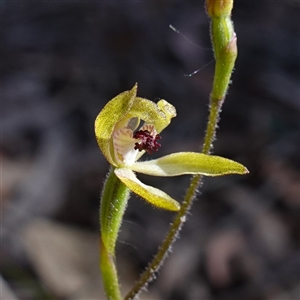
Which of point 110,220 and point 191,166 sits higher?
point 191,166

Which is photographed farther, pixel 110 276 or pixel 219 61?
pixel 110 276

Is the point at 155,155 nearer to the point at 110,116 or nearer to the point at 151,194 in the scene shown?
the point at 110,116

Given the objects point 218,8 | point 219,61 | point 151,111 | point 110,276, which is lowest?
point 110,276

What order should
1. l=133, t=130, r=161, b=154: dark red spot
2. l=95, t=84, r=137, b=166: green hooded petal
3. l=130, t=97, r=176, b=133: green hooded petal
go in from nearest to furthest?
l=95, t=84, r=137, b=166: green hooded petal
l=130, t=97, r=176, b=133: green hooded petal
l=133, t=130, r=161, b=154: dark red spot

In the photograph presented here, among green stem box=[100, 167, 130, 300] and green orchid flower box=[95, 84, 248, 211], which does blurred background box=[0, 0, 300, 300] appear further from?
green orchid flower box=[95, 84, 248, 211]

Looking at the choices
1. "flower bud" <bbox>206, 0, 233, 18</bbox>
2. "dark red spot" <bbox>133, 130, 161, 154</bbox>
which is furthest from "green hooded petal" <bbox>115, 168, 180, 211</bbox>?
"flower bud" <bbox>206, 0, 233, 18</bbox>

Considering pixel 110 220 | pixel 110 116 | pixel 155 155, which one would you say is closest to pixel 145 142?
pixel 110 116

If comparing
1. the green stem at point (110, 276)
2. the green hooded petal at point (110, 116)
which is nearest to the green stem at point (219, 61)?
the green hooded petal at point (110, 116)
